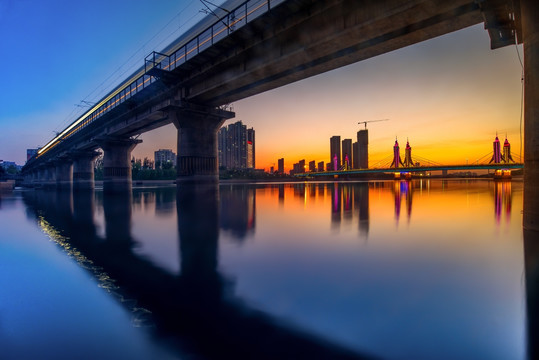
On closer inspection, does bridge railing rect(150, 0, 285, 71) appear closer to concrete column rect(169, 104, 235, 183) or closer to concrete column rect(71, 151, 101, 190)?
concrete column rect(169, 104, 235, 183)

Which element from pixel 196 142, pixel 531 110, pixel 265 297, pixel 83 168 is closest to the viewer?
pixel 265 297

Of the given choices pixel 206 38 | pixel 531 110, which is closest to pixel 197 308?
pixel 531 110

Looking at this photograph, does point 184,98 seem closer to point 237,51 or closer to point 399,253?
point 237,51

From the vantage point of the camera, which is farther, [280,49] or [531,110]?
[280,49]

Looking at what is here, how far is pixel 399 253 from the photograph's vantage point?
6.62 m

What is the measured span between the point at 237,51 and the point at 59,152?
269 ft

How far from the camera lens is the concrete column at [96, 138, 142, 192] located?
48.1 m

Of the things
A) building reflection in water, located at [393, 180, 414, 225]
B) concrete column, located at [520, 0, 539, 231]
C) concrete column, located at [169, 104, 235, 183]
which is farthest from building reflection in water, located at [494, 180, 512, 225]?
concrete column, located at [169, 104, 235, 183]

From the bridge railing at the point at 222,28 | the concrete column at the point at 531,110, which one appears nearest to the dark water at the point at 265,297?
the concrete column at the point at 531,110

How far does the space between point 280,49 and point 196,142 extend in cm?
1541

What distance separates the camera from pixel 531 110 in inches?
310

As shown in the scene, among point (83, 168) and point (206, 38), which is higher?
point (206, 38)

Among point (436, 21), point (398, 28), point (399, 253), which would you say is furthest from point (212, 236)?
point (436, 21)

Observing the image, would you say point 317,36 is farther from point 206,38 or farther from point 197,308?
point 197,308
